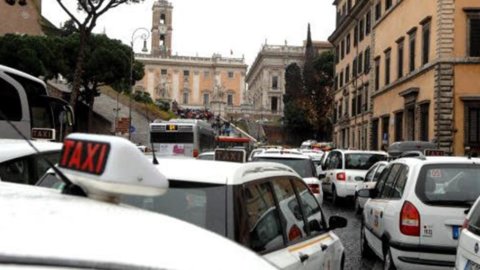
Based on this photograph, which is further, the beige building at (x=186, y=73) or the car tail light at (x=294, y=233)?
the beige building at (x=186, y=73)

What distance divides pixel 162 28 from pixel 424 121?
108 meters

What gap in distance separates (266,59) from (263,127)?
16834mm

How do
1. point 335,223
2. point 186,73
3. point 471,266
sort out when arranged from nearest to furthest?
point 471,266 < point 335,223 < point 186,73

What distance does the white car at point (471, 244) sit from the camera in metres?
5.14

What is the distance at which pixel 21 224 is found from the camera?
4.65 ft

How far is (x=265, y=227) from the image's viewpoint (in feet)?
14.0

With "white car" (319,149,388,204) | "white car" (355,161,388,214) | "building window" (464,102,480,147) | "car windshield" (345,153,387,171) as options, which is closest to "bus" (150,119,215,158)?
"building window" (464,102,480,147)

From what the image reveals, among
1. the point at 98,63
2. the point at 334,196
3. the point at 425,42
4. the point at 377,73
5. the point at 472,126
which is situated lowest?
the point at 334,196

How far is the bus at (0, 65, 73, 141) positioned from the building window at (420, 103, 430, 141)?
23677 mm

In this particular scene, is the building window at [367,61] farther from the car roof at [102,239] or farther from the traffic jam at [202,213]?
the car roof at [102,239]

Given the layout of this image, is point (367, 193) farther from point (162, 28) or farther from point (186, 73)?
point (162, 28)

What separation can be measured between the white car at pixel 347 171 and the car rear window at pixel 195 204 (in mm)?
14654

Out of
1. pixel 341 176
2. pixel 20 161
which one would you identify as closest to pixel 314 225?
pixel 20 161


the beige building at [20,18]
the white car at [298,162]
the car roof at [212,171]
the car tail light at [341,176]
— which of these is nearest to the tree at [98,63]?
the beige building at [20,18]
